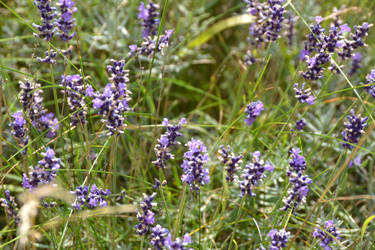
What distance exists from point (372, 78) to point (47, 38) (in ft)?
4.76

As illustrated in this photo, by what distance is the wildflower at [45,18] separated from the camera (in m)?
1.72

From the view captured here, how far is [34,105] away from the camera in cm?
189

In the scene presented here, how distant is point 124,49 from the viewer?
3.36m

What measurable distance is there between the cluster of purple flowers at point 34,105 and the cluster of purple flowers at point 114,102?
Result: 0.26m

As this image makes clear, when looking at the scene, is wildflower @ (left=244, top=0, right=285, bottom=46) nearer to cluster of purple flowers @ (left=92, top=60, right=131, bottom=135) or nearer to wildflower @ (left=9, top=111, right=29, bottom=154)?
cluster of purple flowers @ (left=92, top=60, right=131, bottom=135)

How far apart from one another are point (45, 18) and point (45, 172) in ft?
2.12

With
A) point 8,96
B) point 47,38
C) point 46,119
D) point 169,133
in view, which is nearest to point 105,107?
point 169,133

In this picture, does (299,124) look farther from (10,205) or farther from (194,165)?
(10,205)

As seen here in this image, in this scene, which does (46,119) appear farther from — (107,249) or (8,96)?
(8,96)

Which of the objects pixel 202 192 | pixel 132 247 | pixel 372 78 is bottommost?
pixel 132 247

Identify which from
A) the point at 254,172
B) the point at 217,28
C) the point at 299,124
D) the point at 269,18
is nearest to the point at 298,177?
the point at 254,172

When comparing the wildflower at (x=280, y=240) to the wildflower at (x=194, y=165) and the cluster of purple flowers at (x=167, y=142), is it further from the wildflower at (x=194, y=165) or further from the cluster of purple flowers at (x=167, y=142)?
the cluster of purple flowers at (x=167, y=142)

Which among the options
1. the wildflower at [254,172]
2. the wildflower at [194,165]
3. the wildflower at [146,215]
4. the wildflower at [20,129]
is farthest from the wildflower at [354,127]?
Result: the wildflower at [20,129]

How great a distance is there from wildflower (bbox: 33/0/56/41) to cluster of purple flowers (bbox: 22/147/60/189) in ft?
1.66
